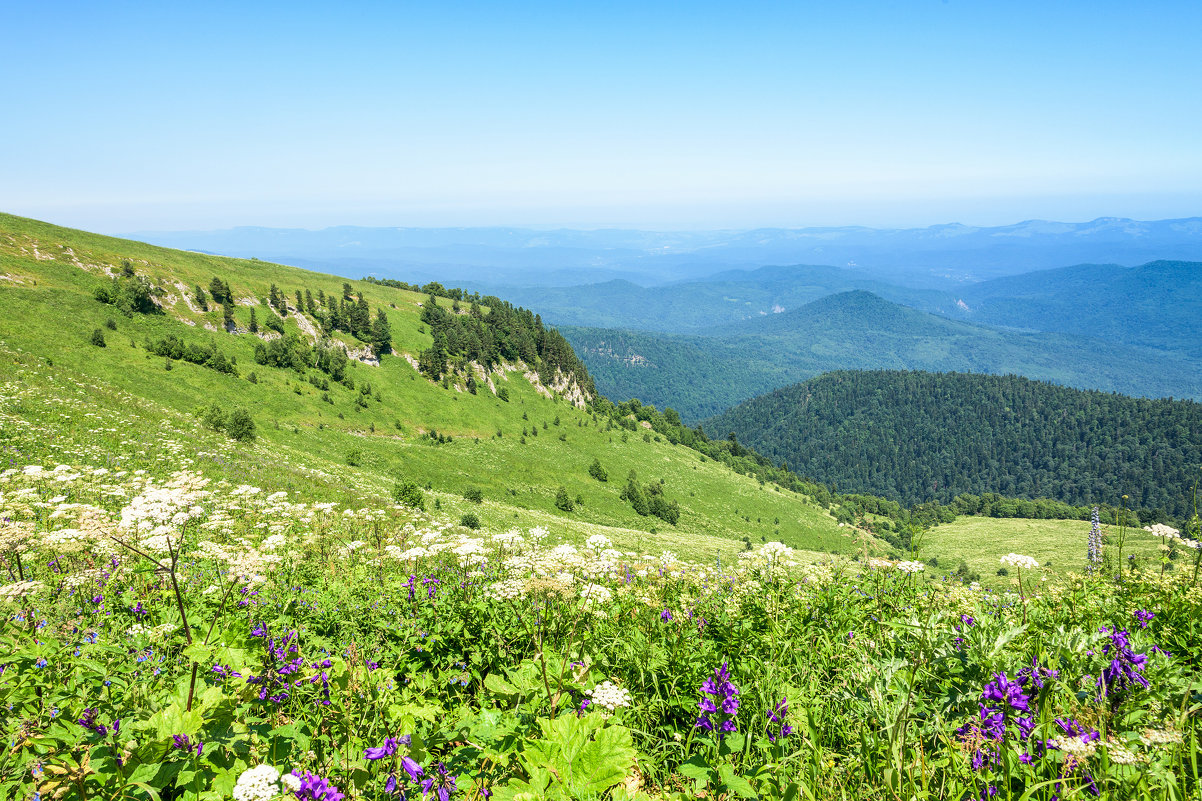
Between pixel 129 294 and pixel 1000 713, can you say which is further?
pixel 129 294

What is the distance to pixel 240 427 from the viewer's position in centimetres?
3978

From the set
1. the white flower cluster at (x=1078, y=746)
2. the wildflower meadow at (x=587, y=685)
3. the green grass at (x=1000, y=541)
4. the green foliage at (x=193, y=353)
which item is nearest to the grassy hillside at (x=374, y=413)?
the green foliage at (x=193, y=353)

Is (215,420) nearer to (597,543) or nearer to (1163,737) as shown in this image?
(597,543)

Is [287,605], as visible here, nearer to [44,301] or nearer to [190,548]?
[190,548]

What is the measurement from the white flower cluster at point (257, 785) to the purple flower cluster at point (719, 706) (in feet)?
9.06

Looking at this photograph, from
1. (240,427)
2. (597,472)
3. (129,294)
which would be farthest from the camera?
(597,472)

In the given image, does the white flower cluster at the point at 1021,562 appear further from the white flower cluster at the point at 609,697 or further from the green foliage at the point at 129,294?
the green foliage at the point at 129,294

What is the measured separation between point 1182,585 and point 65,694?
10.5 metres

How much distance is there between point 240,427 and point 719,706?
4589 centimetres

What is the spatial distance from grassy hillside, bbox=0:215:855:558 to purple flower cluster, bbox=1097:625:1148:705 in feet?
68.8

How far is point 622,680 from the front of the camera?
510 cm

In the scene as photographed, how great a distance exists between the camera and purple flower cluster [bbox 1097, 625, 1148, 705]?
11.5 feet

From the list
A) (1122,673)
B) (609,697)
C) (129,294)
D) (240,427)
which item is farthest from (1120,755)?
(129,294)

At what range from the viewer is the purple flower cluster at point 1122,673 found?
3504 millimetres
